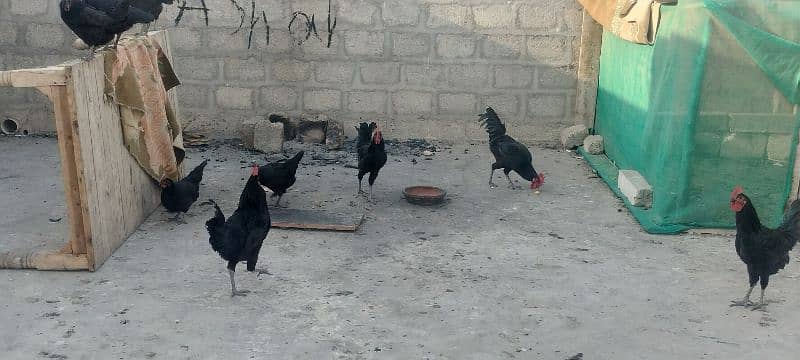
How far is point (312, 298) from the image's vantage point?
525cm

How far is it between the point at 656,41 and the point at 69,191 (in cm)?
577

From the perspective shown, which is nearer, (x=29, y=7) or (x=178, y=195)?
(x=178, y=195)

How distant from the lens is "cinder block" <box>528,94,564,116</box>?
10062 mm

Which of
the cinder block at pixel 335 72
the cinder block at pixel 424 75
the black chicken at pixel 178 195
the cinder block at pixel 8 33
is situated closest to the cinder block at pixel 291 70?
the cinder block at pixel 335 72

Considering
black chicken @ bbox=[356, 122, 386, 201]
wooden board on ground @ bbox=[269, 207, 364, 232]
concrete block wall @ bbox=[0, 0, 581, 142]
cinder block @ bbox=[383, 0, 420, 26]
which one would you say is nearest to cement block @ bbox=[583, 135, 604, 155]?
concrete block wall @ bbox=[0, 0, 581, 142]

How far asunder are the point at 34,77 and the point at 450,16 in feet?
19.4

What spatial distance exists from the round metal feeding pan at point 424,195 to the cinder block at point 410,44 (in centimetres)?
279

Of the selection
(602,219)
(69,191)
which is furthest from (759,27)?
(69,191)

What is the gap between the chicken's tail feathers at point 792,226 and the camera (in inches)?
202

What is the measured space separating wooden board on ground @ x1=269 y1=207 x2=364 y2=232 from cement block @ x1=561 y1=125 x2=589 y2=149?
400cm

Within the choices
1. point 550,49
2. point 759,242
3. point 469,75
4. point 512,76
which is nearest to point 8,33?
point 469,75

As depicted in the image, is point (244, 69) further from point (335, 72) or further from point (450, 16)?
point (450, 16)

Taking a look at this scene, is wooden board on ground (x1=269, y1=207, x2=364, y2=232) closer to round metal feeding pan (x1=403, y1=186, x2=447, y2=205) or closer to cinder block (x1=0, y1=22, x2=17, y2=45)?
round metal feeding pan (x1=403, y1=186, x2=447, y2=205)

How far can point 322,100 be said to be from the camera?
1012 centimetres
